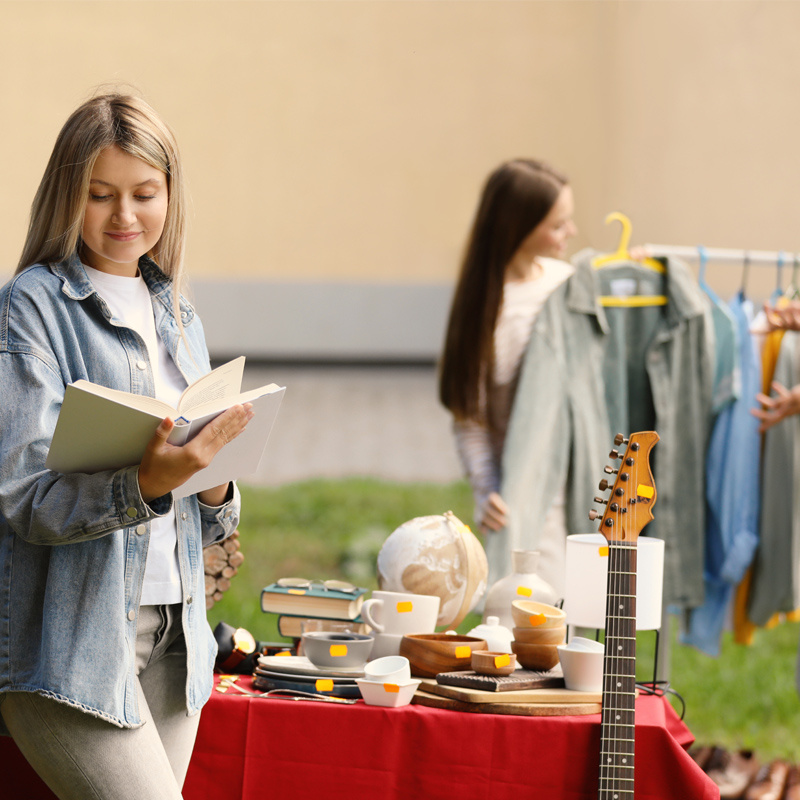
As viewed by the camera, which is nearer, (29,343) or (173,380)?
(29,343)

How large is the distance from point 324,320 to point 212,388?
26.1ft

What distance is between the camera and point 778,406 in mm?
2875

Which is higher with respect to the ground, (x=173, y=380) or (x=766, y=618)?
(x=173, y=380)

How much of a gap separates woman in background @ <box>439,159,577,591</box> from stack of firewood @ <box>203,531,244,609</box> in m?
0.87

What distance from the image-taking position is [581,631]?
11.5 feet

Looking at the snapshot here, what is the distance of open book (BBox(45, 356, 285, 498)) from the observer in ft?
3.74

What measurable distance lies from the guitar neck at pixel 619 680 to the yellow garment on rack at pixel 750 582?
5.32 ft

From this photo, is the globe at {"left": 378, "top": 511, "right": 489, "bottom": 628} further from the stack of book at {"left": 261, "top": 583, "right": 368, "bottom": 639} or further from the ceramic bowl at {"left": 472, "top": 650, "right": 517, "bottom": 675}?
the ceramic bowl at {"left": 472, "top": 650, "right": 517, "bottom": 675}

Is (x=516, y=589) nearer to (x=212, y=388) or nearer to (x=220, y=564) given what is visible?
(x=220, y=564)

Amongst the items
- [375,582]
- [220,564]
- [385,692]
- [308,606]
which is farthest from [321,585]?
[375,582]

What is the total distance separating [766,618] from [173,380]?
90.0 inches

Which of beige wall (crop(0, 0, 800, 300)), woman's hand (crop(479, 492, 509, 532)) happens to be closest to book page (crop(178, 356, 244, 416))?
woman's hand (crop(479, 492, 509, 532))

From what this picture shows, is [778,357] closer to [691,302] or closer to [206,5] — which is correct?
[691,302]

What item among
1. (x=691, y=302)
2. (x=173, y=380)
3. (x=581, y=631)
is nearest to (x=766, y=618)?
(x=581, y=631)
